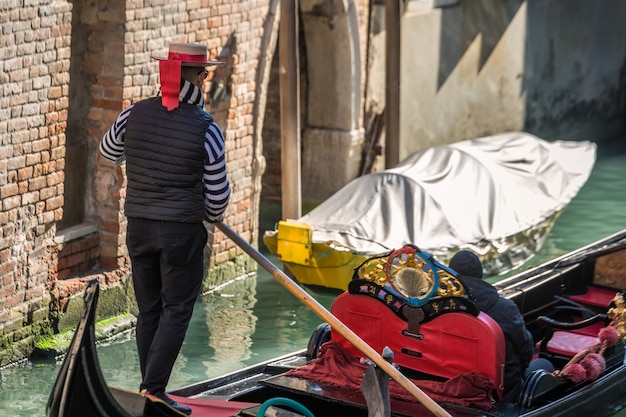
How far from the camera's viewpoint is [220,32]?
8.50 meters

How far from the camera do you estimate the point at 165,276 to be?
499 cm

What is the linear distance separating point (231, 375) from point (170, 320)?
81 cm

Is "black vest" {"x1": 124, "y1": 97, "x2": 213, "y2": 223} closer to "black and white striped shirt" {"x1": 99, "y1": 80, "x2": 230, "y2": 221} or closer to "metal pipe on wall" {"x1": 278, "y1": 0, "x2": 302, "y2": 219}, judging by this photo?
"black and white striped shirt" {"x1": 99, "y1": 80, "x2": 230, "y2": 221}

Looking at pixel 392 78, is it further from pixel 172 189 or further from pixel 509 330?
pixel 172 189

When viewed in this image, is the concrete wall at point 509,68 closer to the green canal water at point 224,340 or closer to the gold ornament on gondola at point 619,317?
the green canal water at point 224,340

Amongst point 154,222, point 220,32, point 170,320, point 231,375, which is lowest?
point 231,375

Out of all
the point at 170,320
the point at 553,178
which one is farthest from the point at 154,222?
the point at 553,178

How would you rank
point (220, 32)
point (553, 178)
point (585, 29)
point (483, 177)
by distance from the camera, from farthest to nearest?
point (585, 29)
point (553, 178)
point (483, 177)
point (220, 32)

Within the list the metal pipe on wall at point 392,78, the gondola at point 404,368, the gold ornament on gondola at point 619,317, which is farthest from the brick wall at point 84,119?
the gold ornament on gondola at point 619,317

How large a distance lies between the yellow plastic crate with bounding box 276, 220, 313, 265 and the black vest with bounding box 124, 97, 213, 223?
11.6 feet

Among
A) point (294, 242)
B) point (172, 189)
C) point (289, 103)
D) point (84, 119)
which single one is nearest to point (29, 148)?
point (84, 119)

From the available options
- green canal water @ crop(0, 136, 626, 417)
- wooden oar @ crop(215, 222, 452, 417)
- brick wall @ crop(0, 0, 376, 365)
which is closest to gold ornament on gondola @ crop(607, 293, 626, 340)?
green canal water @ crop(0, 136, 626, 417)

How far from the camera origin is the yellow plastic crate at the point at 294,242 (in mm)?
8492

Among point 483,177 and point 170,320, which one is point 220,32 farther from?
point 170,320
